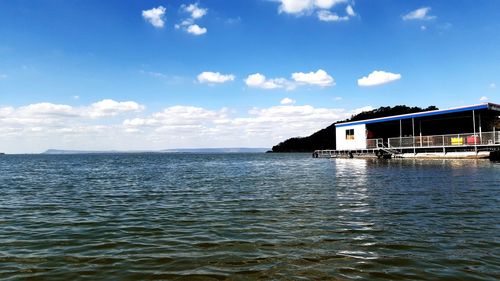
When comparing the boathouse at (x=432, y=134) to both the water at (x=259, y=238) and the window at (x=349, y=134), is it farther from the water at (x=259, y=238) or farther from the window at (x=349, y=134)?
the water at (x=259, y=238)

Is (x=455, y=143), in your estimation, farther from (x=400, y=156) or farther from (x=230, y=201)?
(x=230, y=201)

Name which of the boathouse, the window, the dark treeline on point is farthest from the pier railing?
the dark treeline on point

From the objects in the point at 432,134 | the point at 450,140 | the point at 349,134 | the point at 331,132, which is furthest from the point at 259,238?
the point at 331,132

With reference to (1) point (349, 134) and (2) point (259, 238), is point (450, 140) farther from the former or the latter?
(2) point (259, 238)

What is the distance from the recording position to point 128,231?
10367mm

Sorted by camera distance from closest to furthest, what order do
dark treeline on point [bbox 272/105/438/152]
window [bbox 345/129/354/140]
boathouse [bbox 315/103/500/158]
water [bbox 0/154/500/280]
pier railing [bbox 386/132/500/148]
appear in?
water [bbox 0/154/500/280], pier railing [bbox 386/132/500/148], boathouse [bbox 315/103/500/158], window [bbox 345/129/354/140], dark treeline on point [bbox 272/105/438/152]

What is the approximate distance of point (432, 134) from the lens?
5372cm

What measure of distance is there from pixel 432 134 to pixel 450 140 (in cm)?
1019

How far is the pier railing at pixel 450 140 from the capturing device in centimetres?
4016

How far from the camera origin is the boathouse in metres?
40.6

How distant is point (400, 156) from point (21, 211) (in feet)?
151

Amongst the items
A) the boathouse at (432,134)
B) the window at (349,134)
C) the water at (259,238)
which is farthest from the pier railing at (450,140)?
the water at (259,238)

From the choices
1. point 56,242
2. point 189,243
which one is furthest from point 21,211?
point 189,243

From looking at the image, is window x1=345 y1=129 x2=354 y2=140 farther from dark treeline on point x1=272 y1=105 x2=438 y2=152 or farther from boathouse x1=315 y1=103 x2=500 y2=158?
dark treeline on point x1=272 y1=105 x2=438 y2=152
